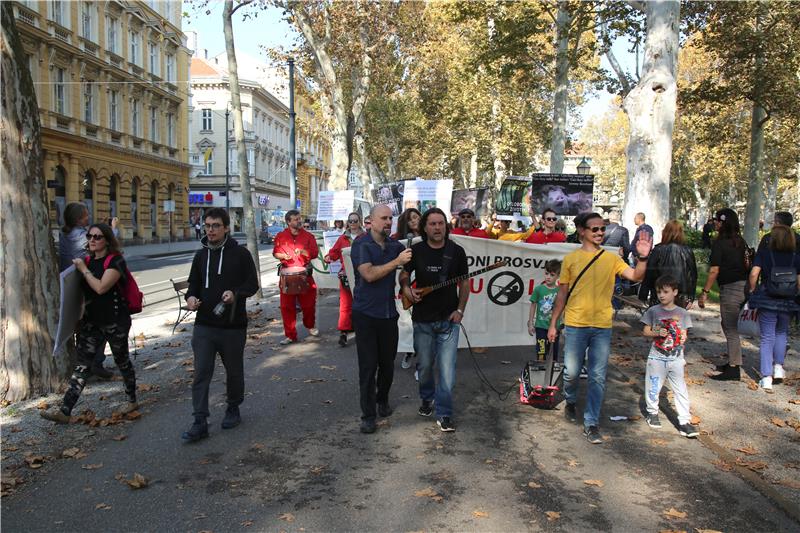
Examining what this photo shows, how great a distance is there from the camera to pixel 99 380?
7469 mm

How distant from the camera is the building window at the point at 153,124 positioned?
150 ft

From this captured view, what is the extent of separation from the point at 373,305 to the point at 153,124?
145ft

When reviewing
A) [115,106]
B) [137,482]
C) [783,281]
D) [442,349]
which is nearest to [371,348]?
[442,349]

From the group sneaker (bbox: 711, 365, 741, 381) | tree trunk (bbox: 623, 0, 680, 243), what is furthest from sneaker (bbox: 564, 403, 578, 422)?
tree trunk (bbox: 623, 0, 680, 243)

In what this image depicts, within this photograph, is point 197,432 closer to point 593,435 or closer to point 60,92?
point 593,435

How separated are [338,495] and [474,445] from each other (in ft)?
4.66

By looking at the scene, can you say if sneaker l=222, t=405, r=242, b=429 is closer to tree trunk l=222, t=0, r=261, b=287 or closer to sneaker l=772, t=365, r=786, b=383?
sneaker l=772, t=365, r=786, b=383

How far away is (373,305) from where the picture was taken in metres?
5.72

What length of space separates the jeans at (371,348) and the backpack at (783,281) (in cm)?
406

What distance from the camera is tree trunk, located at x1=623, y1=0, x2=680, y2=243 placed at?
33.1 feet

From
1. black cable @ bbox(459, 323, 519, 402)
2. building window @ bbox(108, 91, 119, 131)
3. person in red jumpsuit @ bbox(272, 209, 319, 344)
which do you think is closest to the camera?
black cable @ bbox(459, 323, 519, 402)

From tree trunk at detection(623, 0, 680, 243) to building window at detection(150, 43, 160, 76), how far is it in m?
41.0

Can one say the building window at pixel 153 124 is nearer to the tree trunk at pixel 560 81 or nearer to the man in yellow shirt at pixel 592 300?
the tree trunk at pixel 560 81

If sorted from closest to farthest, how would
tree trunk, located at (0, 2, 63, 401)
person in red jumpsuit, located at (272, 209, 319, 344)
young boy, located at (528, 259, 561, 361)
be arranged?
Answer: tree trunk, located at (0, 2, 63, 401) → young boy, located at (528, 259, 561, 361) → person in red jumpsuit, located at (272, 209, 319, 344)
